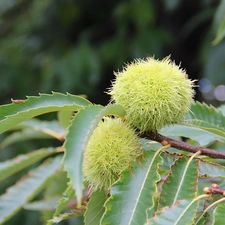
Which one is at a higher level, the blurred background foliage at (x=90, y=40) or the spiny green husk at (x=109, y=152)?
the blurred background foliage at (x=90, y=40)

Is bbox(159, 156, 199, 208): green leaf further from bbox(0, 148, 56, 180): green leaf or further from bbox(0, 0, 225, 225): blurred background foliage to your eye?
bbox(0, 0, 225, 225): blurred background foliage

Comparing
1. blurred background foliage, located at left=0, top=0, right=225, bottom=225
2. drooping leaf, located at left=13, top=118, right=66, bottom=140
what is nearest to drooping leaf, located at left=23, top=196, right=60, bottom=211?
drooping leaf, located at left=13, top=118, right=66, bottom=140

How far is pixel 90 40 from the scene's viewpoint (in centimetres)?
325

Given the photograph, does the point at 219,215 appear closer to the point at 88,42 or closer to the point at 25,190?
the point at 25,190

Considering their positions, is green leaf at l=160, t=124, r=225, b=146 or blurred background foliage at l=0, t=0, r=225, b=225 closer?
green leaf at l=160, t=124, r=225, b=146

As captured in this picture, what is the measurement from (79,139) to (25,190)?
817mm

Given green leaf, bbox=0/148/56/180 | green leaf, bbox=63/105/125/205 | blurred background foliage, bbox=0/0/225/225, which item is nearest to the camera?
green leaf, bbox=63/105/125/205

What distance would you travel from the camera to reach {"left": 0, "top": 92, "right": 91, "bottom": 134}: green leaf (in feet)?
2.46

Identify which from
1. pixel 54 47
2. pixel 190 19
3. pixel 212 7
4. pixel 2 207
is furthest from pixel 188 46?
pixel 2 207

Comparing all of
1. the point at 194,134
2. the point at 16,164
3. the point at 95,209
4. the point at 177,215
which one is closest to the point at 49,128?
the point at 16,164

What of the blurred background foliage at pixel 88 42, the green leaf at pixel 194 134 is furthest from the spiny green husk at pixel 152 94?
the blurred background foliage at pixel 88 42

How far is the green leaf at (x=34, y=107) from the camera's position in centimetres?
75

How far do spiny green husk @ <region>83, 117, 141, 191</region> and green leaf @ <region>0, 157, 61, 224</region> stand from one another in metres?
0.58

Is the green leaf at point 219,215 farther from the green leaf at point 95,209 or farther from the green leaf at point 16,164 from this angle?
the green leaf at point 16,164
